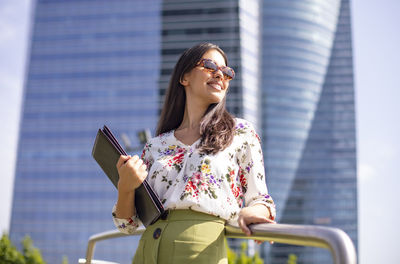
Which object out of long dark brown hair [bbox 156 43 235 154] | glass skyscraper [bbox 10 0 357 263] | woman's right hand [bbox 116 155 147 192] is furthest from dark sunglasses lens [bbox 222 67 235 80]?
glass skyscraper [bbox 10 0 357 263]

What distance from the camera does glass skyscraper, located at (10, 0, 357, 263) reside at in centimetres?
6612

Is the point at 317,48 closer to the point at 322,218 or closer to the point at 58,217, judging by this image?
the point at 322,218

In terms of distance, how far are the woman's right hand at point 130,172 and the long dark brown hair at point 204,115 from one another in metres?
0.26

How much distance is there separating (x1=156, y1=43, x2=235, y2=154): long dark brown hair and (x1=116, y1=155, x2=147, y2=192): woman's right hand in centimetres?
26

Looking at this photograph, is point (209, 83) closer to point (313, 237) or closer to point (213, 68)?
point (213, 68)

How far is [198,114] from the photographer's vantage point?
6.64 ft

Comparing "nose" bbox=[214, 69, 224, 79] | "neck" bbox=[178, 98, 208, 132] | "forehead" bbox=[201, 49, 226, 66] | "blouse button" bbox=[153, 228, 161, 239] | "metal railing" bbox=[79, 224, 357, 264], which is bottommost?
"blouse button" bbox=[153, 228, 161, 239]

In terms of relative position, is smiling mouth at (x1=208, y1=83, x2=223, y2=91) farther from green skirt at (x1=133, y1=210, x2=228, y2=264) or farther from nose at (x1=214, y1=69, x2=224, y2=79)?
green skirt at (x1=133, y1=210, x2=228, y2=264)

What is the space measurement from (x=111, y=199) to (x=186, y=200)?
65635 millimetres

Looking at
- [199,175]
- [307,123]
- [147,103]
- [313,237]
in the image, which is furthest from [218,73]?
[307,123]

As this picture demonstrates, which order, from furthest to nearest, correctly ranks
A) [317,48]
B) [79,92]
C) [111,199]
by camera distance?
[317,48] < [79,92] < [111,199]

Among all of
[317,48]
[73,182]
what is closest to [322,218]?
[317,48]

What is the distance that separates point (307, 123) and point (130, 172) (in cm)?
7872

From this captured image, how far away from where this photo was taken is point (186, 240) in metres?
1.51
